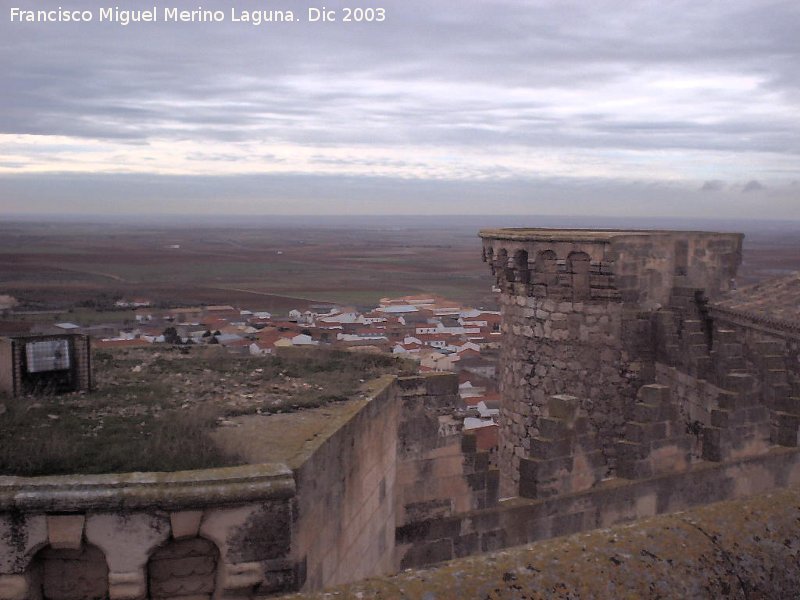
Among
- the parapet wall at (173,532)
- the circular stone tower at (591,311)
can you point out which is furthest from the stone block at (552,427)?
the parapet wall at (173,532)

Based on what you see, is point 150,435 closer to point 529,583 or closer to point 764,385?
point 529,583

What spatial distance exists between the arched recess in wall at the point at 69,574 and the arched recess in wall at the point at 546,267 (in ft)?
28.9

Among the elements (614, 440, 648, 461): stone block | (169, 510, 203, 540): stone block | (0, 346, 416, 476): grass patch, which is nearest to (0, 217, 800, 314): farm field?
(614, 440, 648, 461): stone block

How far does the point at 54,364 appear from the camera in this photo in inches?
265

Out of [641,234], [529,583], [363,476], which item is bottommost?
[363,476]

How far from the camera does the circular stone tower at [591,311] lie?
11.8m

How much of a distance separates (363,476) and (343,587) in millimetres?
3945

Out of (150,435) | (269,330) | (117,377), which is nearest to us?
(150,435)

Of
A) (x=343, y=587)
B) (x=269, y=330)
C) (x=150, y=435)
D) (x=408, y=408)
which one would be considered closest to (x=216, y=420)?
(x=150, y=435)

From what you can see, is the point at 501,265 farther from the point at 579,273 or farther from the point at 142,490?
the point at 142,490

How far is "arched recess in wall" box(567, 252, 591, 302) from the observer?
11.8 m

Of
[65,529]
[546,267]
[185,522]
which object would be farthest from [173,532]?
[546,267]

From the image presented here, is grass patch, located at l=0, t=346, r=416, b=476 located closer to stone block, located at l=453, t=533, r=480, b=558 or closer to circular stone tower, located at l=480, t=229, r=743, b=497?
stone block, located at l=453, t=533, r=480, b=558

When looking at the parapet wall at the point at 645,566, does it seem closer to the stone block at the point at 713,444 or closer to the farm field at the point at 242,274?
the stone block at the point at 713,444
